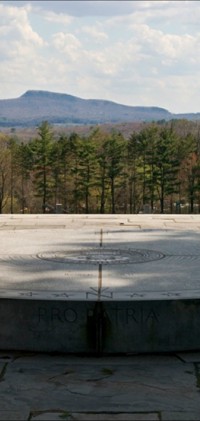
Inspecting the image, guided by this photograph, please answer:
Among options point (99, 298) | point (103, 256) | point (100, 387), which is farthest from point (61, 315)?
point (103, 256)

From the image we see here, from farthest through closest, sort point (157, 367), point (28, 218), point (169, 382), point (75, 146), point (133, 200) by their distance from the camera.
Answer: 1. point (133, 200)
2. point (75, 146)
3. point (28, 218)
4. point (157, 367)
5. point (169, 382)

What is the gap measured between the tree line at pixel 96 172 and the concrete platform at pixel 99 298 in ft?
190

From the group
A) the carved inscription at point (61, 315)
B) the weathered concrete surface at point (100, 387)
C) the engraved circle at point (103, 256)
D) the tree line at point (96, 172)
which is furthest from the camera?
the tree line at point (96, 172)

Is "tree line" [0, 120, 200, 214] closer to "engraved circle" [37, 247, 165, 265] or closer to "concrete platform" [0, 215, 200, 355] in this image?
"engraved circle" [37, 247, 165, 265]

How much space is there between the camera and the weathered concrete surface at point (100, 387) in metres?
5.40

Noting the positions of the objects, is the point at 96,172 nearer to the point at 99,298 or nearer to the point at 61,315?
the point at 99,298

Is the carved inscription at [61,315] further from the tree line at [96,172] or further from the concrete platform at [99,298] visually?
the tree line at [96,172]

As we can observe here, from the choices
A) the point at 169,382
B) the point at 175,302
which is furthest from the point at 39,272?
the point at 169,382

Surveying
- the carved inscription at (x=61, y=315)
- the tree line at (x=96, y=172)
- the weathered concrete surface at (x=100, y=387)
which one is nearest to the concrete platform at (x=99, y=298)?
the carved inscription at (x=61, y=315)

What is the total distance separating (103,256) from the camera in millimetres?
10164

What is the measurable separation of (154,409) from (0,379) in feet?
5.02

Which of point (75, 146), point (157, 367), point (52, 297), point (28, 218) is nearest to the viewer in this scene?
point (157, 367)

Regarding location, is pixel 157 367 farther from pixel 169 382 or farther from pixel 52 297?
pixel 52 297

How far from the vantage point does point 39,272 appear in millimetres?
8781
